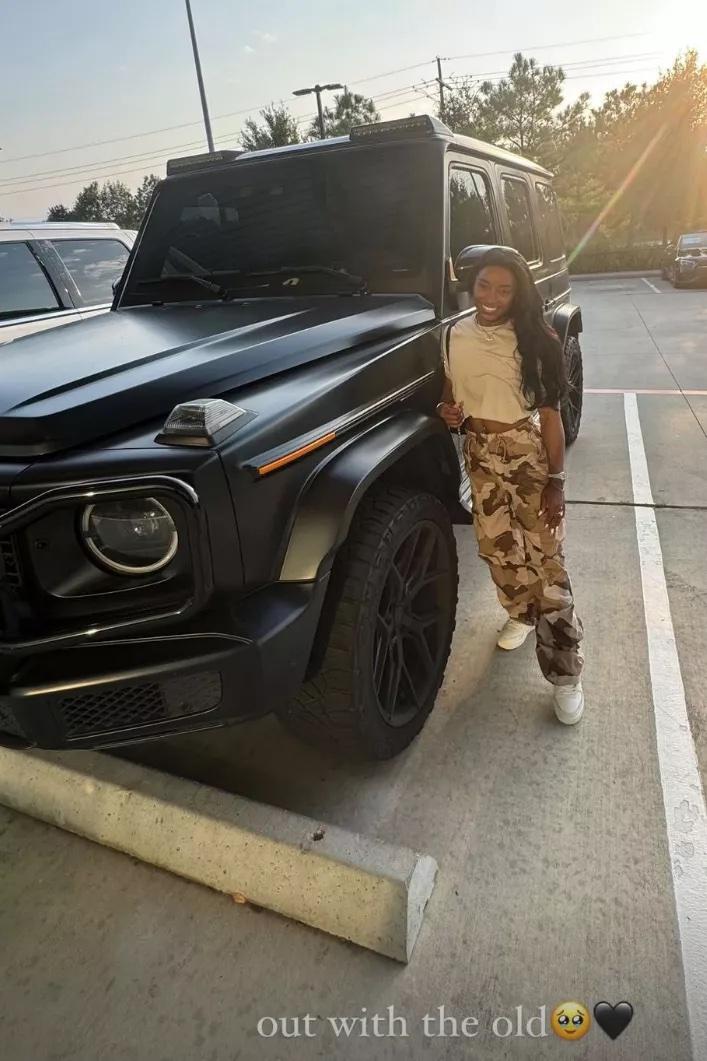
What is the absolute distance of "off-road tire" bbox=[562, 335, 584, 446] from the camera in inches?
197

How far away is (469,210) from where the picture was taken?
3164mm

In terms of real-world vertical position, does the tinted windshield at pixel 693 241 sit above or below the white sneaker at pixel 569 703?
above

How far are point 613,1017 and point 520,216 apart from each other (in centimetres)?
394

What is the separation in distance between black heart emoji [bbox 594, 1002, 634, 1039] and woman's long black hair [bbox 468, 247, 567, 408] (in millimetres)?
1726

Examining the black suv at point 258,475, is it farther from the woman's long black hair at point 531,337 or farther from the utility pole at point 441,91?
the utility pole at point 441,91

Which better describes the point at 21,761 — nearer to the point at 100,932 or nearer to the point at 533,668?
the point at 100,932

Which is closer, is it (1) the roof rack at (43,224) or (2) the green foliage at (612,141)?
(1) the roof rack at (43,224)

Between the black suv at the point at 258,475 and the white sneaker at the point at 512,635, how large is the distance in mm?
435

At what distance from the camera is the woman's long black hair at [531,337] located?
2260 millimetres

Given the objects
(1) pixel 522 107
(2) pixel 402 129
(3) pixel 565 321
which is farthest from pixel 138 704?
Answer: (1) pixel 522 107

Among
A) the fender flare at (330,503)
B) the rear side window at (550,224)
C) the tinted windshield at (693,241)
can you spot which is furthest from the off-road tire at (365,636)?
the tinted windshield at (693,241)

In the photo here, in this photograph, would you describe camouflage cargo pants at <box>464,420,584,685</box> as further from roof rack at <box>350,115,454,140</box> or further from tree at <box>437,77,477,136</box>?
tree at <box>437,77,477,136</box>

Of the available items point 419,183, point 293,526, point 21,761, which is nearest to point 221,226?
point 419,183

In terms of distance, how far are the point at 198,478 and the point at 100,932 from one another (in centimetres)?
134
